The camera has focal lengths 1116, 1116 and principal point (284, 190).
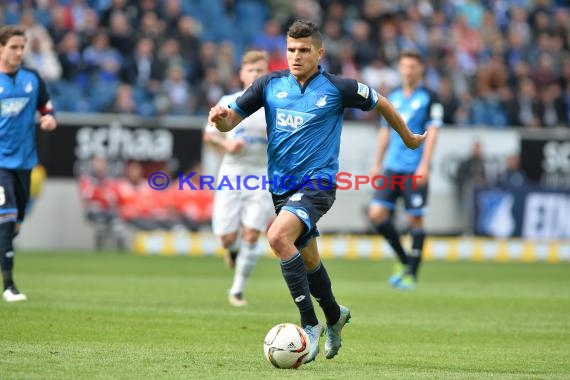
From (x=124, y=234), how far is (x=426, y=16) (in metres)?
11.3

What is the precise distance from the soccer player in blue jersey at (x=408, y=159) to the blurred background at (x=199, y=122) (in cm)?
586

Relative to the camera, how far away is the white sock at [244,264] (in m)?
12.7

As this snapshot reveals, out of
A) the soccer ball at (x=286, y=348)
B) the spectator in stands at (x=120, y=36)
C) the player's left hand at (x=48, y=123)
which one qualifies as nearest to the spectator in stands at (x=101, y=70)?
the spectator in stands at (x=120, y=36)

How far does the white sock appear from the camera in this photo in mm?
12656

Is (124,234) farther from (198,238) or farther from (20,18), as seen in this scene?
(20,18)

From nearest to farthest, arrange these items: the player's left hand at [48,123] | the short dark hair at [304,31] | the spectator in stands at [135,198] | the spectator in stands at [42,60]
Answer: the short dark hair at [304,31]
the player's left hand at [48,123]
the spectator in stands at [42,60]
the spectator in stands at [135,198]

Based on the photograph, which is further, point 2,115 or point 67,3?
point 67,3

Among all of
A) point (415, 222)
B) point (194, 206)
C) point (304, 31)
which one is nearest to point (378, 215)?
point (415, 222)

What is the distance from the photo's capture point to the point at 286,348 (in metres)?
7.89

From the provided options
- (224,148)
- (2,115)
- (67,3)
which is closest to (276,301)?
(224,148)

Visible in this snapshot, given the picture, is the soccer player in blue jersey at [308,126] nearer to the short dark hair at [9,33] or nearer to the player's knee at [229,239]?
the short dark hair at [9,33]

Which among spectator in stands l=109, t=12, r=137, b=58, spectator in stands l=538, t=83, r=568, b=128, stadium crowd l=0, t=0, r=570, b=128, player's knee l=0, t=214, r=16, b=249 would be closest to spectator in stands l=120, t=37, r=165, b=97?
stadium crowd l=0, t=0, r=570, b=128

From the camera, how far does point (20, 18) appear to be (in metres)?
23.0

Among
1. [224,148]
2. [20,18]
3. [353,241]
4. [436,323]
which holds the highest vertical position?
[20,18]
